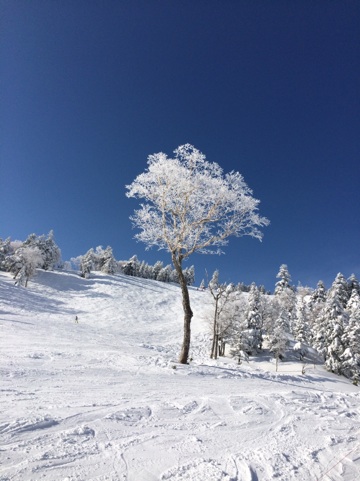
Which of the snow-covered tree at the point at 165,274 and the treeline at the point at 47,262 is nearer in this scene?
the treeline at the point at 47,262

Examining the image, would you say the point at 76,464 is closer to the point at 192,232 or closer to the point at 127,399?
the point at 127,399

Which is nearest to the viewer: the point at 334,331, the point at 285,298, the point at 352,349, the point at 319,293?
the point at 352,349

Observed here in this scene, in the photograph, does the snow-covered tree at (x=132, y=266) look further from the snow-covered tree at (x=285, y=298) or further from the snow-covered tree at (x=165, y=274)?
the snow-covered tree at (x=285, y=298)

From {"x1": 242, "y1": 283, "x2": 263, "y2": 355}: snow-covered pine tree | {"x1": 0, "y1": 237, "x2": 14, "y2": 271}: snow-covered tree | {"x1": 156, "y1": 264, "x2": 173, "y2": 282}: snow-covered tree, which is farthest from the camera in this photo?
{"x1": 156, "y1": 264, "x2": 173, "y2": 282}: snow-covered tree

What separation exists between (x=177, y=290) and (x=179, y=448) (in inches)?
3263

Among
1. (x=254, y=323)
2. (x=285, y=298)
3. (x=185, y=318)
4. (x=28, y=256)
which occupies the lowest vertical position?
(x=254, y=323)

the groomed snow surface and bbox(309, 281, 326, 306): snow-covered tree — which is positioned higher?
bbox(309, 281, 326, 306): snow-covered tree

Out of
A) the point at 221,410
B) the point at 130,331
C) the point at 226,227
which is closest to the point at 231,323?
the point at 130,331

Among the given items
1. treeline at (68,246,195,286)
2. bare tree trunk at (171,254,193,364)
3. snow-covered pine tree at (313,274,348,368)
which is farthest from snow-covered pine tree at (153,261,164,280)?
bare tree trunk at (171,254,193,364)

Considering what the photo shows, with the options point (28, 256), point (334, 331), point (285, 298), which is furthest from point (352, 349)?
point (28, 256)

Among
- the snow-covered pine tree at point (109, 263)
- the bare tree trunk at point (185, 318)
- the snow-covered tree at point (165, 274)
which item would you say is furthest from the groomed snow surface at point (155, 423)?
the snow-covered tree at point (165, 274)

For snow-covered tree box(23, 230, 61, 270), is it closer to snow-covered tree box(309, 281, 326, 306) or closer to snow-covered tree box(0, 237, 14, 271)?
snow-covered tree box(0, 237, 14, 271)

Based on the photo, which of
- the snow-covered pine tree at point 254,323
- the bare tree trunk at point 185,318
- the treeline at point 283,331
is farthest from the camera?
the snow-covered pine tree at point 254,323

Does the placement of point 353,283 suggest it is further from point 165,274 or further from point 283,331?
point 165,274
